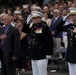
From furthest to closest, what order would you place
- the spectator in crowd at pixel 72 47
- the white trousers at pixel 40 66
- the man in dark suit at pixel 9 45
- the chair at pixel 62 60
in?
1. the chair at pixel 62 60
2. the man in dark suit at pixel 9 45
3. the white trousers at pixel 40 66
4. the spectator in crowd at pixel 72 47

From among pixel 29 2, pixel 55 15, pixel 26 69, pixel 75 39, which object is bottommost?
Answer: pixel 26 69

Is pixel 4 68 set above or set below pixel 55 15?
below

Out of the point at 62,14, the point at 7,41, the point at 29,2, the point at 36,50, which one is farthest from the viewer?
the point at 29,2

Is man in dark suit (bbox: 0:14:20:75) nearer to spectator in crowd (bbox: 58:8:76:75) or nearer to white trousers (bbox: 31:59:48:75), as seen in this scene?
white trousers (bbox: 31:59:48:75)

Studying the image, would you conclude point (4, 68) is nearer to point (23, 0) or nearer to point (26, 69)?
point (26, 69)

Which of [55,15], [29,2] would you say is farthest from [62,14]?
[29,2]

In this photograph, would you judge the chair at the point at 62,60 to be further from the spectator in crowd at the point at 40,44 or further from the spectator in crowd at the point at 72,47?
the spectator in crowd at the point at 72,47

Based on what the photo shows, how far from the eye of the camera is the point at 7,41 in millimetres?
9445

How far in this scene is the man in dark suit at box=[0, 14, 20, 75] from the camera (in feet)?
30.8

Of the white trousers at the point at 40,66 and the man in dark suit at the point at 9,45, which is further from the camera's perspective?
the man in dark suit at the point at 9,45

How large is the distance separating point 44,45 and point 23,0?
11661mm

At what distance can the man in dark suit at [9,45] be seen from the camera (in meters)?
9.39

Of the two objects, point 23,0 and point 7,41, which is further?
point 23,0

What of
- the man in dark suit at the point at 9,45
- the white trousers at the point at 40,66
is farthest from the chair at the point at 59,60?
the white trousers at the point at 40,66
